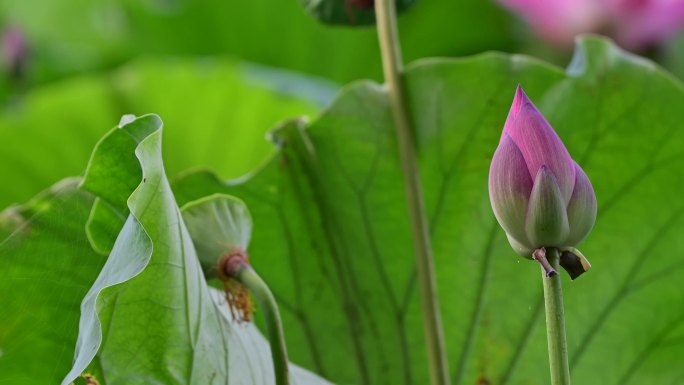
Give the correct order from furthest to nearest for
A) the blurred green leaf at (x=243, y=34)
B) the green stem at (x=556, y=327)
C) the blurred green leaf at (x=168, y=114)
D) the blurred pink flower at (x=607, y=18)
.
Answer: the blurred green leaf at (x=243, y=34) < the blurred pink flower at (x=607, y=18) < the blurred green leaf at (x=168, y=114) < the green stem at (x=556, y=327)

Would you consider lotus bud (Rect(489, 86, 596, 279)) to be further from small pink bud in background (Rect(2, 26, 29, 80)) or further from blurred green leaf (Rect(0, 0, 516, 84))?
blurred green leaf (Rect(0, 0, 516, 84))

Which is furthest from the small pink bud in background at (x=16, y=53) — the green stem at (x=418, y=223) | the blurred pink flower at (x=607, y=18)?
the green stem at (x=418, y=223)

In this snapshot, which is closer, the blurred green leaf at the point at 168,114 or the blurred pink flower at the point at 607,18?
the blurred green leaf at the point at 168,114

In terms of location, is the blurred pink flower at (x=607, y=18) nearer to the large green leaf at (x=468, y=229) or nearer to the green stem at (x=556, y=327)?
the large green leaf at (x=468, y=229)

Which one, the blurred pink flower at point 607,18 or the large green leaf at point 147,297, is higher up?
the blurred pink flower at point 607,18

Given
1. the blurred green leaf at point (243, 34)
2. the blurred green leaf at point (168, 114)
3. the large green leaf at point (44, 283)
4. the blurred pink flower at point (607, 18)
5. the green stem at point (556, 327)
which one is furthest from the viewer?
the blurred green leaf at point (243, 34)

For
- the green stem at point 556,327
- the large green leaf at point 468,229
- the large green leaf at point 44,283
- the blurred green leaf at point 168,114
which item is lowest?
the large green leaf at point 44,283

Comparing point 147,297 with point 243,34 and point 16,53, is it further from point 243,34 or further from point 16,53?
point 243,34

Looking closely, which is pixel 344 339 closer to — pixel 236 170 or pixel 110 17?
pixel 236 170

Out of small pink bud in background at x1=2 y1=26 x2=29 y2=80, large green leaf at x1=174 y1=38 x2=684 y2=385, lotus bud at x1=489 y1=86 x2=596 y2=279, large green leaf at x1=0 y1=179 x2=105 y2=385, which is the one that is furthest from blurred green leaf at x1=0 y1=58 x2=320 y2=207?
lotus bud at x1=489 y1=86 x2=596 y2=279
